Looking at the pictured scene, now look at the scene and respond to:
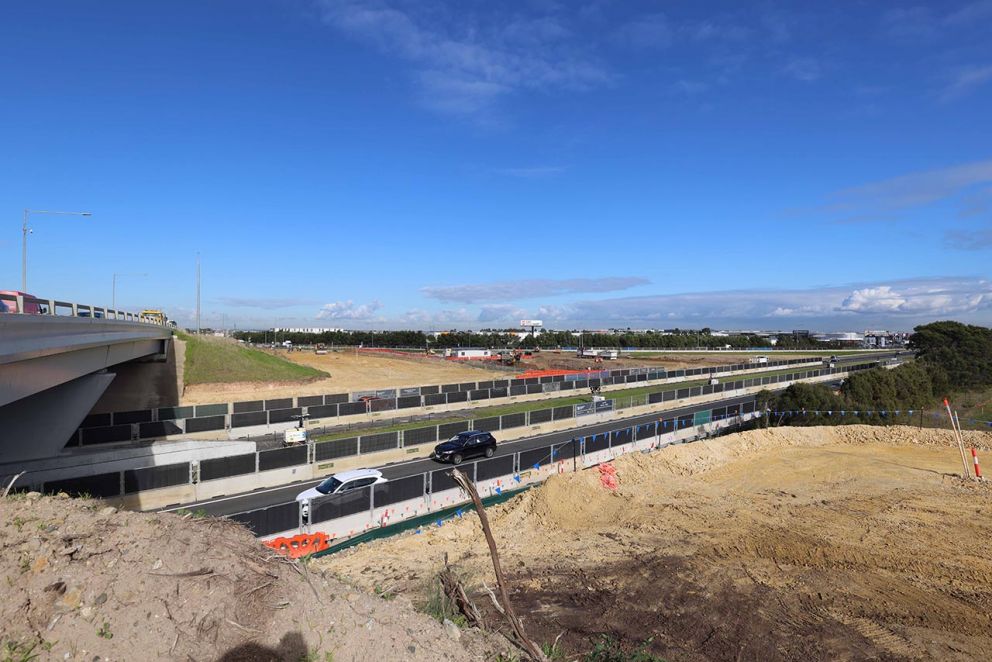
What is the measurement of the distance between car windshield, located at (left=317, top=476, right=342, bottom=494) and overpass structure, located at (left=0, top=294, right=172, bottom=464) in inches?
395

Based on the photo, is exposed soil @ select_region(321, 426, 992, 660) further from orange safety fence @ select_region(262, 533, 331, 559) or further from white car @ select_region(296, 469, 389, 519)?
white car @ select_region(296, 469, 389, 519)

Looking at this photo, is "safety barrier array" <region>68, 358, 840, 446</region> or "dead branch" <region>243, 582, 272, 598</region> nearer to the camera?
"dead branch" <region>243, 582, 272, 598</region>

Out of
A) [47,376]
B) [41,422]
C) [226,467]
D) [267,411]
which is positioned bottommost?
[226,467]

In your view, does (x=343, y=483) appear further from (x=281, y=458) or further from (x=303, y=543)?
(x=281, y=458)

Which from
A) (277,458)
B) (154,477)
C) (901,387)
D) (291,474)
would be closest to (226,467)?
(277,458)

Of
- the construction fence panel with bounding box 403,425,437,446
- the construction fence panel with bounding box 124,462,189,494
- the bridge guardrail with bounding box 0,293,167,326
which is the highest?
the bridge guardrail with bounding box 0,293,167,326

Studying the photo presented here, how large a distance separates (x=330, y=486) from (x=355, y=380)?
176ft

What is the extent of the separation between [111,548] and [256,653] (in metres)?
2.17

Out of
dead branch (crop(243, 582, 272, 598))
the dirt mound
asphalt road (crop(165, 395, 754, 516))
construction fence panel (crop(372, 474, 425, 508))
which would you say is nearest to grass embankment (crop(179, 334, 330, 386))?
asphalt road (crop(165, 395, 754, 516))

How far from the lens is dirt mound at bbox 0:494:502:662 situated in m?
5.26

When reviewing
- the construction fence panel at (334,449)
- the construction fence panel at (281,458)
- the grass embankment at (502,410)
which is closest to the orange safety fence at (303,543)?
the construction fence panel at (281,458)

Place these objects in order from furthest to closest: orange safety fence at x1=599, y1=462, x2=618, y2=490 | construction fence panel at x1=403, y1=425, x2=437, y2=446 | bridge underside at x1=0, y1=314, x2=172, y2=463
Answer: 1. construction fence panel at x1=403, y1=425, x2=437, y2=446
2. orange safety fence at x1=599, y1=462, x2=618, y2=490
3. bridge underside at x1=0, y1=314, x2=172, y2=463

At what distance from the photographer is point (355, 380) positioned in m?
74.6

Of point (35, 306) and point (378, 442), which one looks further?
point (378, 442)
